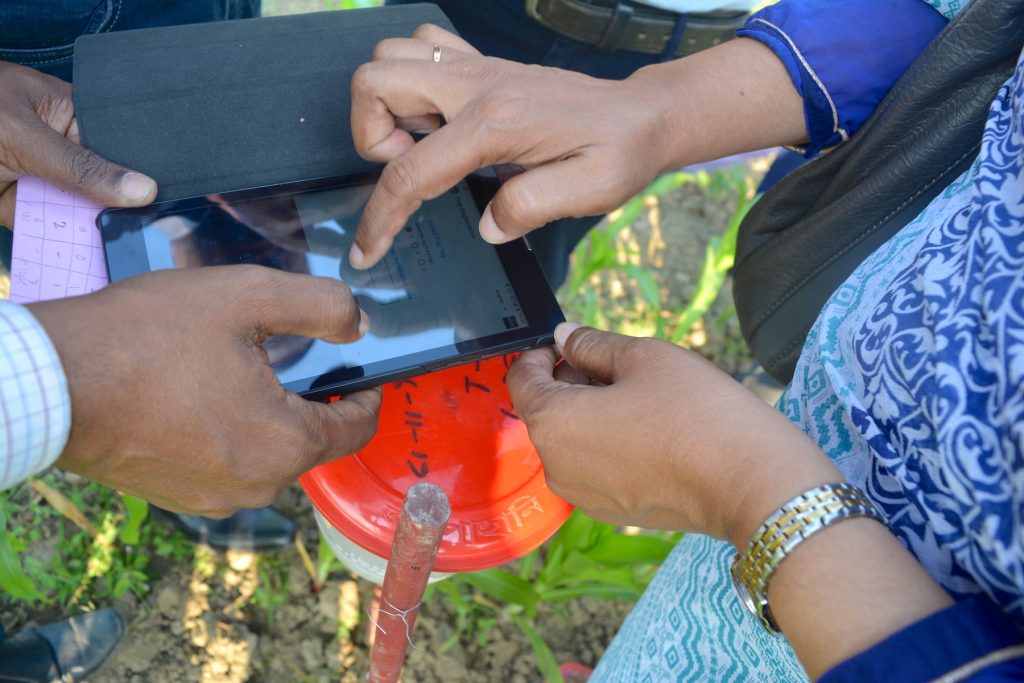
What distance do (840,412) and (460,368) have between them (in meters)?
0.43

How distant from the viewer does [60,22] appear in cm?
85

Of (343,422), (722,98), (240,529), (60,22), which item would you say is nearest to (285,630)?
(240,529)

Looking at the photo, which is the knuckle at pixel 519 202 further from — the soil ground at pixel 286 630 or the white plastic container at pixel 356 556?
the soil ground at pixel 286 630

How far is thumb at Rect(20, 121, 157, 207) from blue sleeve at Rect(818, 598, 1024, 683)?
756mm

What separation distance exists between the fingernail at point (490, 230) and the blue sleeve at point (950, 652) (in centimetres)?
50

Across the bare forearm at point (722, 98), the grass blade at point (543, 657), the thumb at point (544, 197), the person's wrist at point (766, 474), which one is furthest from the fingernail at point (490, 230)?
the grass blade at point (543, 657)

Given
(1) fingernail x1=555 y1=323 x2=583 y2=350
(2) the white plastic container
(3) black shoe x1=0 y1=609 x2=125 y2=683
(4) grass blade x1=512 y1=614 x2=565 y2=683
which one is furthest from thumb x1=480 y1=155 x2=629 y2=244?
(3) black shoe x1=0 y1=609 x2=125 y2=683

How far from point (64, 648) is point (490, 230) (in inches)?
41.7

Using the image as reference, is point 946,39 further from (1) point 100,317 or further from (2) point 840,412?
(1) point 100,317

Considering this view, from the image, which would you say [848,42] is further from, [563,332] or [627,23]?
[563,332]

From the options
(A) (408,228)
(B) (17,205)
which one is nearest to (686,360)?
(A) (408,228)

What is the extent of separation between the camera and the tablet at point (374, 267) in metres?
0.77

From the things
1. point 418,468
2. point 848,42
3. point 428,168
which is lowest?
point 418,468

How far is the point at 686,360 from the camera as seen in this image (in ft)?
2.22
